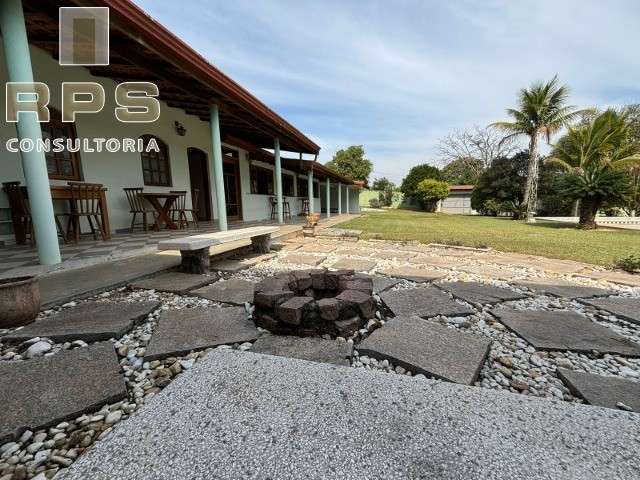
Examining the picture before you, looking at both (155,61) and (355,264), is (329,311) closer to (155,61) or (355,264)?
(355,264)

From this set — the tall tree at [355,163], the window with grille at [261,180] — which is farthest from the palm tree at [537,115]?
the tall tree at [355,163]

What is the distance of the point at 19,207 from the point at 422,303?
4977 mm

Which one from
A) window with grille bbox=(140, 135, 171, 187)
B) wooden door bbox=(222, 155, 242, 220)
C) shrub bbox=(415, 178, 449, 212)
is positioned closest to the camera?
window with grille bbox=(140, 135, 171, 187)

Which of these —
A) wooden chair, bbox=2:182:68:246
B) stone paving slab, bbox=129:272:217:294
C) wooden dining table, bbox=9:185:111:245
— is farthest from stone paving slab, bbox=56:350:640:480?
wooden chair, bbox=2:182:68:246

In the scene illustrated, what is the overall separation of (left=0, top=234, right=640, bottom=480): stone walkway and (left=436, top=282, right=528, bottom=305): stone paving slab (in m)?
0.02

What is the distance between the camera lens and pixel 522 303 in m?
2.32

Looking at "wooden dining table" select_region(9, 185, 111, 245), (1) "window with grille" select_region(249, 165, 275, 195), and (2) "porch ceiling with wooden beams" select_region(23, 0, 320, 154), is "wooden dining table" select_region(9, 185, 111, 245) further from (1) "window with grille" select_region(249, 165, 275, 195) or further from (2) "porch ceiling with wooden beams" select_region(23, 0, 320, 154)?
(1) "window with grille" select_region(249, 165, 275, 195)

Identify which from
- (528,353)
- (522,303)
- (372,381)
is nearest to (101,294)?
(372,381)

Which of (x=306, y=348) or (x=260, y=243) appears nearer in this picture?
(x=306, y=348)

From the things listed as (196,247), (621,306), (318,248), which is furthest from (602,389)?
(318,248)

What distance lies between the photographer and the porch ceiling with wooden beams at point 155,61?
263 cm

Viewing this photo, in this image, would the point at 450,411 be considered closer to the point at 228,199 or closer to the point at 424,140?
the point at 228,199

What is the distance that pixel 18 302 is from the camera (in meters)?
1.69

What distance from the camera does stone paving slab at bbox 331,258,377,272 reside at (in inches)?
135
